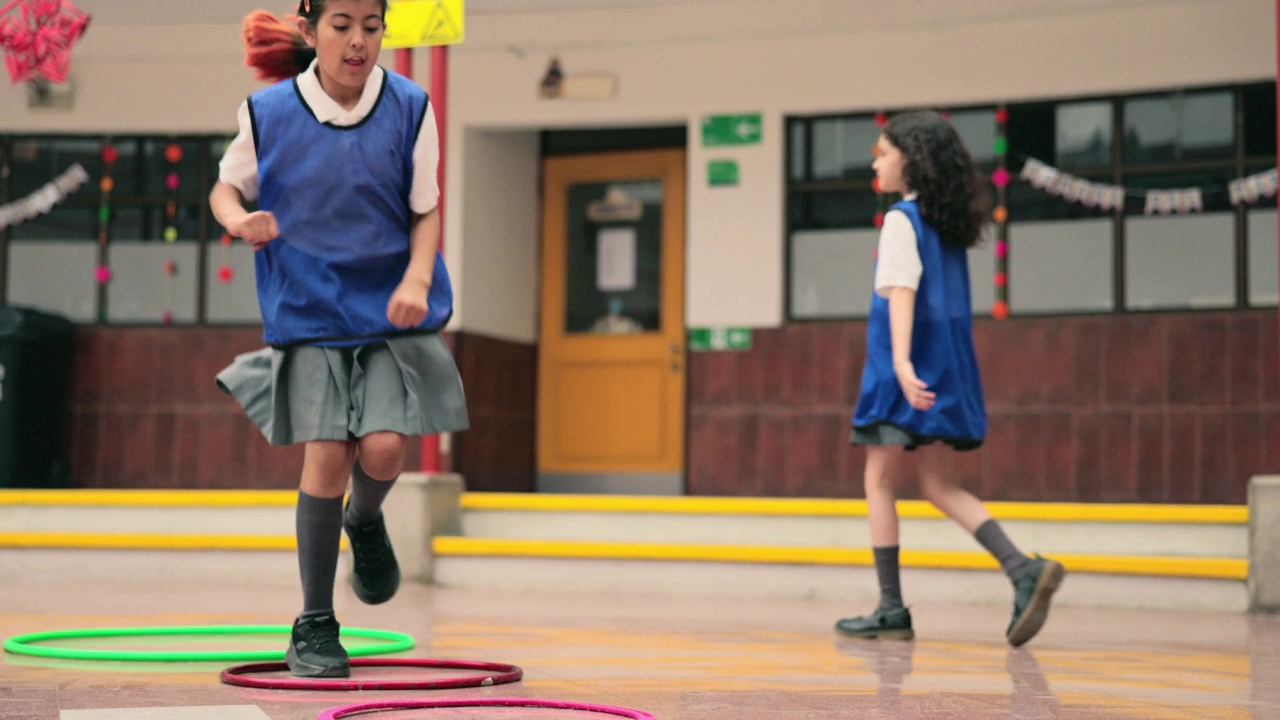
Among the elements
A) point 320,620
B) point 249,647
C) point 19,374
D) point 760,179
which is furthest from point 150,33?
point 320,620

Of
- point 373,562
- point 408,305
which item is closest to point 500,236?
point 373,562

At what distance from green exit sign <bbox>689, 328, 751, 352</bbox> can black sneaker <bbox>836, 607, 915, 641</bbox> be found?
189 inches

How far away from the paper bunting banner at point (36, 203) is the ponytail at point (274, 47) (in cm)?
700

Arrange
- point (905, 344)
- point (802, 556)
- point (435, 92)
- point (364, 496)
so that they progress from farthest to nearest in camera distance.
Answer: point (435, 92) < point (802, 556) < point (905, 344) < point (364, 496)

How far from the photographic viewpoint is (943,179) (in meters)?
4.61

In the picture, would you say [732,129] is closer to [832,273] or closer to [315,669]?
[832,273]

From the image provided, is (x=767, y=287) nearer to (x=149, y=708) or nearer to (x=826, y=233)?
(x=826, y=233)

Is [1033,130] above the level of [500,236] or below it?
above

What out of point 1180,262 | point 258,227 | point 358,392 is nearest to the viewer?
point 258,227

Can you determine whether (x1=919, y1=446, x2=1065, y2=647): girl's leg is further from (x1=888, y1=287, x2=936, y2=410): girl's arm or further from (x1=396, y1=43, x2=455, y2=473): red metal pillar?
(x1=396, y1=43, x2=455, y2=473): red metal pillar

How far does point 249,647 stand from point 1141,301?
19.9ft

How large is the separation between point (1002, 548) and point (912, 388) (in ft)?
1.82

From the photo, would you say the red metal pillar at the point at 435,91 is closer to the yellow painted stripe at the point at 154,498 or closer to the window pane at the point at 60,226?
the yellow painted stripe at the point at 154,498

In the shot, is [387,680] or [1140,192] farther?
[1140,192]
